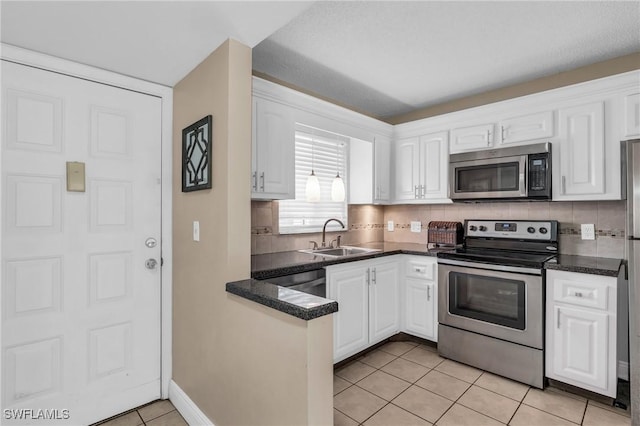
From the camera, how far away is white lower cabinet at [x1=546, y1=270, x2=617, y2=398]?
209 centimetres

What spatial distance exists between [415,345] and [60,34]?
342cm

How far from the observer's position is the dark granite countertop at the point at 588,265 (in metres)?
2.10

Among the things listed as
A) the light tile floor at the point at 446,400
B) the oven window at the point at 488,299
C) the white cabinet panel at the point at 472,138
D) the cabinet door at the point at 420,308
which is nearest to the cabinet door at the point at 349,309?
the light tile floor at the point at 446,400

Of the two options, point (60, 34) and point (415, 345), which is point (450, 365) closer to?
point (415, 345)

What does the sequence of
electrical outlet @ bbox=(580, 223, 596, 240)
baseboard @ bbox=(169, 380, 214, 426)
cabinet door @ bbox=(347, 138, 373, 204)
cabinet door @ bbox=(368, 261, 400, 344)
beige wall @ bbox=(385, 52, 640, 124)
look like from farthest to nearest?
cabinet door @ bbox=(347, 138, 373, 204)
cabinet door @ bbox=(368, 261, 400, 344)
electrical outlet @ bbox=(580, 223, 596, 240)
beige wall @ bbox=(385, 52, 640, 124)
baseboard @ bbox=(169, 380, 214, 426)

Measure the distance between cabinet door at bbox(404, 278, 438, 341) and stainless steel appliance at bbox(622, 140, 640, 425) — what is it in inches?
50.5

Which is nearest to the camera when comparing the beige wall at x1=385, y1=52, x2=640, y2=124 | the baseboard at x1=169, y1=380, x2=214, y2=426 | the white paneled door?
the white paneled door

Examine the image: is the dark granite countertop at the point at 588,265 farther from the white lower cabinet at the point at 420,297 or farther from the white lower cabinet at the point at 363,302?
the white lower cabinet at the point at 363,302

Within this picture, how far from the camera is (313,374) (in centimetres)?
125

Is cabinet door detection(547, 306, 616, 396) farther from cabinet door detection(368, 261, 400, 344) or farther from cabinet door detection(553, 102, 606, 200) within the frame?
cabinet door detection(368, 261, 400, 344)

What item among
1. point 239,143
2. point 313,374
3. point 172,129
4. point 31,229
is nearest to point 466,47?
point 239,143

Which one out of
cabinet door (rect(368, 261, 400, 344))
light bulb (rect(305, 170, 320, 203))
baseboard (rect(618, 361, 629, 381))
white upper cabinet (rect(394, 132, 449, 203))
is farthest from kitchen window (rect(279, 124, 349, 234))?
baseboard (rect(618, 361, 629, 381))

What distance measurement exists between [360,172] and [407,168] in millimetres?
503

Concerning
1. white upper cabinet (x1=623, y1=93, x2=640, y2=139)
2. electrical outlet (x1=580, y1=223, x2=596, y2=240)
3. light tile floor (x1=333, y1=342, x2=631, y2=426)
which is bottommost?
light tile floor (x1=333, y1=342, x2=631, y2=426)
